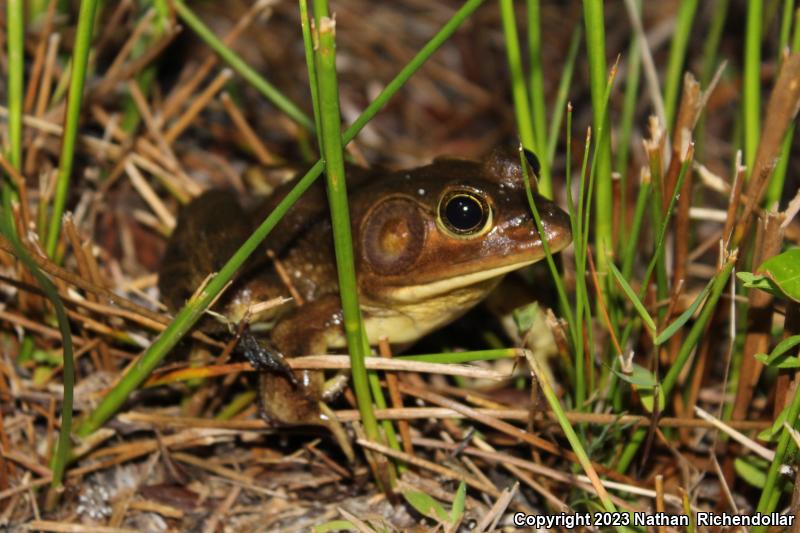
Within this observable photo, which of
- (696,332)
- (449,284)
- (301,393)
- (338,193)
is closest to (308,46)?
Answer: (338,193)

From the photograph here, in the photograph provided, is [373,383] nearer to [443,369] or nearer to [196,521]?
[443,369]

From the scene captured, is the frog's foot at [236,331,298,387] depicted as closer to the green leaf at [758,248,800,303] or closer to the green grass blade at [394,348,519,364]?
the green grass blade at [394,348,519,364]

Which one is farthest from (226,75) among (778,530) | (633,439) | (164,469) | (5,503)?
(778,530)

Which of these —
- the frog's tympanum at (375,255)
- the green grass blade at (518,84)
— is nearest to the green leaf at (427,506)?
the frog's tympanum at (375,255)

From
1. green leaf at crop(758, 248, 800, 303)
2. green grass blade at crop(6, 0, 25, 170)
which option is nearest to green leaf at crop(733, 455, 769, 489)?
green leaf at crop(758, 248, 800, 303)

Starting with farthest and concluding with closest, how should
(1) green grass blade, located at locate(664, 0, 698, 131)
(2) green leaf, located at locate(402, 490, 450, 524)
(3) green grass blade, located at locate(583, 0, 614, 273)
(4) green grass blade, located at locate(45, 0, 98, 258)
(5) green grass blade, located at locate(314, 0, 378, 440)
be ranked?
(1) green grass blade, located at locate(664, 0, 698, 131), (4) green grass blade, located at locate(45, 0, 98, 258), (2) green leaf, located at locate(402, 490, 450, 524), (3) green grass blade, located at locate(583, 0, 614, 273), (5) green grass blade, located at locate(314, 0, 378, 440)

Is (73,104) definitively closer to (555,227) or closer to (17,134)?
(17,134)

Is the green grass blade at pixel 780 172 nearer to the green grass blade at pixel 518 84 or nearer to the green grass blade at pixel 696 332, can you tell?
the green grass blade at pixel 696 332
